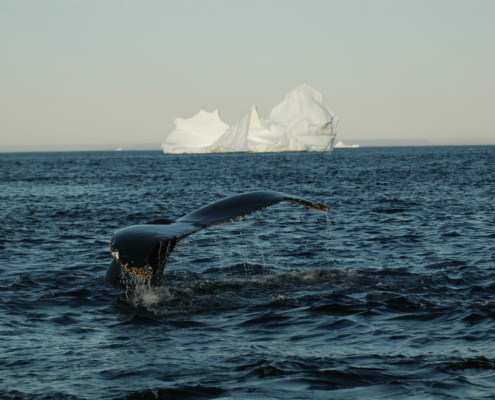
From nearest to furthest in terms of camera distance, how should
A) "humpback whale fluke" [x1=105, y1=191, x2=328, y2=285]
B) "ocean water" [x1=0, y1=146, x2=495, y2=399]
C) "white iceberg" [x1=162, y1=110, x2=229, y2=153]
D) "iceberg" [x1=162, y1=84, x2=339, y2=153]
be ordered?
"ocean water" [x1=0, y1=146, x2=495, y2=399]
"humpback whale fluke" [x1=105, y1=191, x2=328, y2=285]
"iceberg" [x1=162, y1=84, x2=339, y2=153]
"white iceberg" [x1=162, y1=110, x2=229, y2=153]

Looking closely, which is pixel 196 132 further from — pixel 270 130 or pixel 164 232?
pixel 164 232

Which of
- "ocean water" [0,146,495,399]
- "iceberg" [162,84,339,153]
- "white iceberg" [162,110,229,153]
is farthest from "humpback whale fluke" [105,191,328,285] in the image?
"white iceberg" [162,110,229,153]

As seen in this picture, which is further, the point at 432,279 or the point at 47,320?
the point at 432,279

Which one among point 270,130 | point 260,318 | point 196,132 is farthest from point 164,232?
point 196,132

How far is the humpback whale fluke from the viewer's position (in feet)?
20.3

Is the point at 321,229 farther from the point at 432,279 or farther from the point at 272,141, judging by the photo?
the point at 272,141

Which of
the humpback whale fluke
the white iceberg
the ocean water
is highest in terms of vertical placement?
the white iceberg

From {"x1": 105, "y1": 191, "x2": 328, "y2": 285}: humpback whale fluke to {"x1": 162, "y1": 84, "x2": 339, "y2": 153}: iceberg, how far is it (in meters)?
95.3

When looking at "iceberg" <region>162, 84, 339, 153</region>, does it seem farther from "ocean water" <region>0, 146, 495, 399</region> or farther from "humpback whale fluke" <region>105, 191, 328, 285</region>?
"humpback whale fluke" <region>105, 191, 328, 285</region>

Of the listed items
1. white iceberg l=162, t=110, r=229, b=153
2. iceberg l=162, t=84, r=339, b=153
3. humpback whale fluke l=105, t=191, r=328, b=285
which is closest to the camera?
humpback whale fluke l=105, t=191, r=328, b=285

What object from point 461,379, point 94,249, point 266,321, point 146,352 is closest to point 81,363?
point 146,352

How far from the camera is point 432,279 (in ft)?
33.9

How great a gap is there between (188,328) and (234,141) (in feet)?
325

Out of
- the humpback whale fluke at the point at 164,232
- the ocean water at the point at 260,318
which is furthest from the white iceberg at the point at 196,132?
the humpback whale fluke at the point at 164,232
